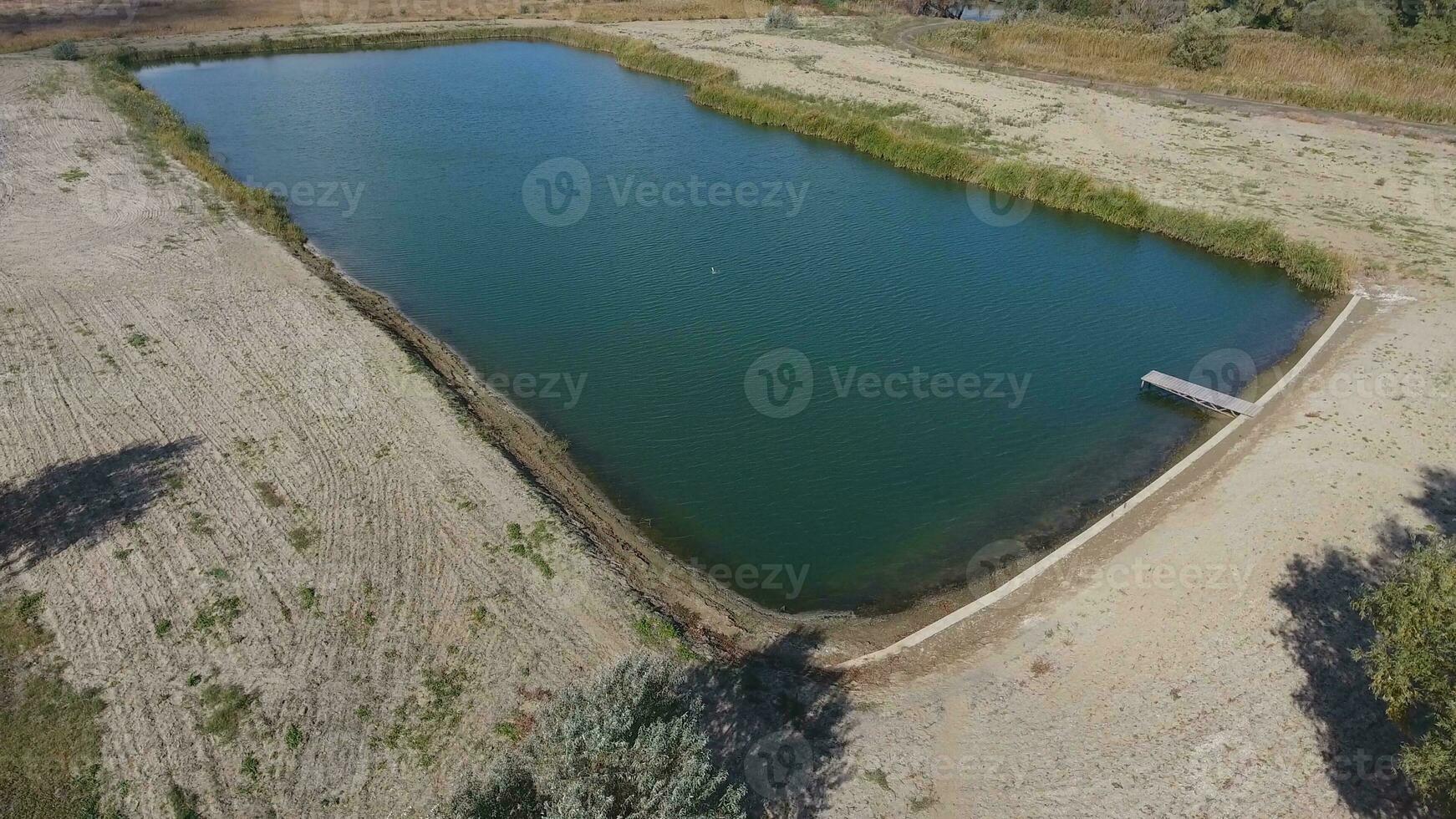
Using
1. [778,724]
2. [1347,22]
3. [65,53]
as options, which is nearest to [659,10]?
[65,53]

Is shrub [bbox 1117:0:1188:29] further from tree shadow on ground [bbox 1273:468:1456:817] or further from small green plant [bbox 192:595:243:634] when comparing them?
small green plant [bbox 192:595:243:634]

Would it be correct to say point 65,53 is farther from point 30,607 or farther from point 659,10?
point 30,607

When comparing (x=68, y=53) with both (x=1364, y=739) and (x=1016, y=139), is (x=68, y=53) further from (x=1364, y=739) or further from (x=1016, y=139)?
(x=1364, y=739)

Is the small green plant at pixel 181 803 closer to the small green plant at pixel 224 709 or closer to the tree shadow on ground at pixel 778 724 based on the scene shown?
the small green plant at pixel 224 709

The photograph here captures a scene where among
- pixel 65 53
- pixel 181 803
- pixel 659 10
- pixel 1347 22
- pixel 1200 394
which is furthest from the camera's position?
pixel 659 10

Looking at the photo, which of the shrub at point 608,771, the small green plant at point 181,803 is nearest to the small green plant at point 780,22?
the shrub at point 608,771

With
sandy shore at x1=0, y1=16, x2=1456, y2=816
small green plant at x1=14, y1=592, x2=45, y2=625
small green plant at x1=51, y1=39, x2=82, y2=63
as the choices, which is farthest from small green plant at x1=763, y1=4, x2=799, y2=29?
small green plant at x1=14, y1=592, x2=45, y2=625
